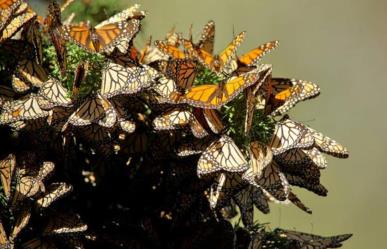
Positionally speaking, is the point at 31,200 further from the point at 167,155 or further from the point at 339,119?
the point at 339,119

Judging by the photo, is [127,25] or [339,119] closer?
[127,25]

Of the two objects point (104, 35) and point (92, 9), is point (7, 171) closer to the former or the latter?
point (104, 35)

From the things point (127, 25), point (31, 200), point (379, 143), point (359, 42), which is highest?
point (359, 42)

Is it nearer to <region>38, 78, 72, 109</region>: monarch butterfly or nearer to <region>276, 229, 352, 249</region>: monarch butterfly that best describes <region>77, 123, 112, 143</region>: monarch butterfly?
<region>38, 78, 72, 109</region>: monarch butterfly

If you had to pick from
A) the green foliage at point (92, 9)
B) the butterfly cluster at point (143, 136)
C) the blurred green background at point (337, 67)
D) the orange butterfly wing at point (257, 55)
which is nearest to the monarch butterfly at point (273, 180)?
the butterfly cluster at point (143, 136)

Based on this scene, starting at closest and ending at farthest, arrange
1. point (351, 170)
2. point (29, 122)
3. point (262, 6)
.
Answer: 1. point (29, 122)
2. point (351, 170)
3. point (262, 6)

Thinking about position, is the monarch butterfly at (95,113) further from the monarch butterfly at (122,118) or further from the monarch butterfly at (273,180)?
the monarch butterfly at (273,180)

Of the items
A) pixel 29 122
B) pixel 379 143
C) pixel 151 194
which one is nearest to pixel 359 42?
pixel 379 143

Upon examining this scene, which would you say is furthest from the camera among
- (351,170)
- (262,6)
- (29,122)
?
(262,6)
